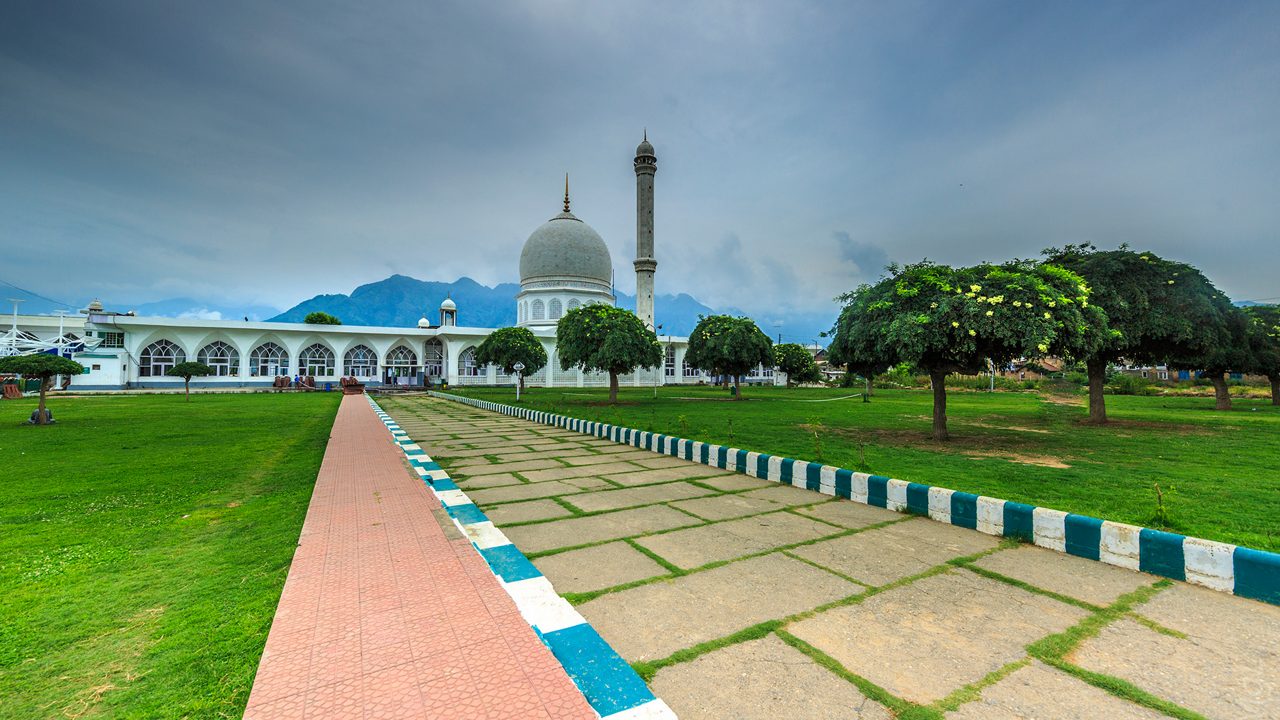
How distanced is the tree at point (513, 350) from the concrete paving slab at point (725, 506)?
24.9m

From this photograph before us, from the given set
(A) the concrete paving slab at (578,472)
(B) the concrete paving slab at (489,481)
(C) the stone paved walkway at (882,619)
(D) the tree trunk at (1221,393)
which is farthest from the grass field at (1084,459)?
(D) the tree trunk at (1221,393)

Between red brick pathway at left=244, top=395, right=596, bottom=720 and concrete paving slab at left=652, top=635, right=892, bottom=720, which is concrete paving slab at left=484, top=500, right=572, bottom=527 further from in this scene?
concrete paving slab at left=652, top=635, right=892, bottom=720

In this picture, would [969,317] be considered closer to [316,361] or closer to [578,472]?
[578,472]

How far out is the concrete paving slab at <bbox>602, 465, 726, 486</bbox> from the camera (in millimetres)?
6484

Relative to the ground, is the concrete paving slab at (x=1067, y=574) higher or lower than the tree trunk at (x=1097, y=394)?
lower

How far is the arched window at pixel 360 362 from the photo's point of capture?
133ft

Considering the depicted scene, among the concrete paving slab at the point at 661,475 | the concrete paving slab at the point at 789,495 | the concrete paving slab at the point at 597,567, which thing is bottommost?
the concrete paving slab at the point at 661,475

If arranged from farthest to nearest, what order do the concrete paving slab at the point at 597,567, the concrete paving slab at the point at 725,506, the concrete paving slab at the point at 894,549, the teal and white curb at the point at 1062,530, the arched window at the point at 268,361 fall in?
the arched window at the point at 268,361 → the concrete paving slab at the point at 725,506 → the concrete paving slab at the point at 894,549 → the concrete paving slab at the point at 597,567 → the teal and white curb at the point at 1062,530

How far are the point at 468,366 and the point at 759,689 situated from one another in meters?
44.7

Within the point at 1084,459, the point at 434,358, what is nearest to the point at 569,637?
the point at 1084,459

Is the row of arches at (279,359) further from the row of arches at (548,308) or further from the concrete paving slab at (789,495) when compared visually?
the concrete paving slab at (789,495)

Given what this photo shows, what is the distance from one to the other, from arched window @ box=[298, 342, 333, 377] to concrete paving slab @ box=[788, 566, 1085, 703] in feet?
145

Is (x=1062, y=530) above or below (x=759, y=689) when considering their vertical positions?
above

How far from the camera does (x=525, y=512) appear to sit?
500 centimetres
